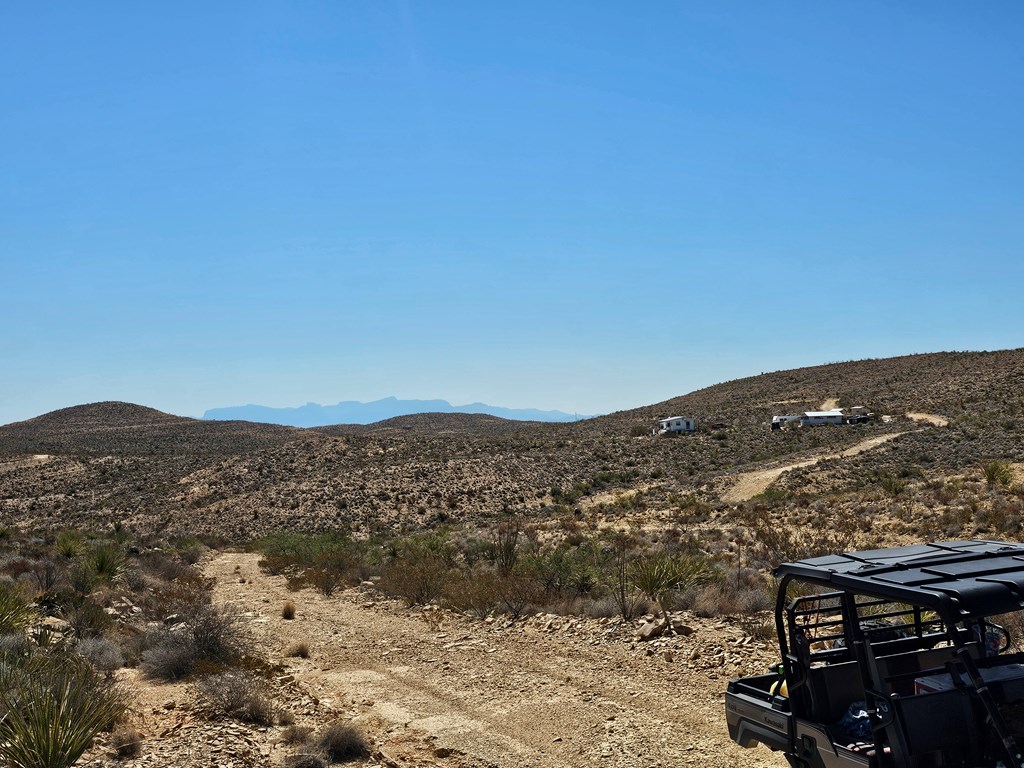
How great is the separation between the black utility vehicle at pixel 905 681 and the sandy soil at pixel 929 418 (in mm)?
48634

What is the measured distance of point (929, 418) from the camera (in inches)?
2114

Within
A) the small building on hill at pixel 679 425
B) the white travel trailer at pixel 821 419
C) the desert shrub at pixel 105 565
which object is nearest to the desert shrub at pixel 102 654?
the desert shrub at pixel 105 565

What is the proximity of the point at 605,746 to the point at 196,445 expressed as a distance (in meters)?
78.9

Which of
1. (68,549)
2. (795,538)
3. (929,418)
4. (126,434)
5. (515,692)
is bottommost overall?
(515,692)

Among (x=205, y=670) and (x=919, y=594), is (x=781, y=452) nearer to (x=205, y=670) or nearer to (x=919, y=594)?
(x=205, y=670)

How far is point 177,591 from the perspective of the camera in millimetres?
18000

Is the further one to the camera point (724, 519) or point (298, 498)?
point (298, 498)

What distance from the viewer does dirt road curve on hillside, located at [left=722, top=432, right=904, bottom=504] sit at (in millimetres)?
36906

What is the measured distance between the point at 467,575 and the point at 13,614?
9.44 meters

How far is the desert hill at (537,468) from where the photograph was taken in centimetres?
3856

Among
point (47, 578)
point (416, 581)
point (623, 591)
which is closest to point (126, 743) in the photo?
point (623, 591)

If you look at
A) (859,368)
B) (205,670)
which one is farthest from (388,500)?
(859,368)

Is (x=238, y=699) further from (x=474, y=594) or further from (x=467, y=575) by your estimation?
(x=467, y=575)

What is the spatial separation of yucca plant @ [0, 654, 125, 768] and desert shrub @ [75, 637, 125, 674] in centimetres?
289
